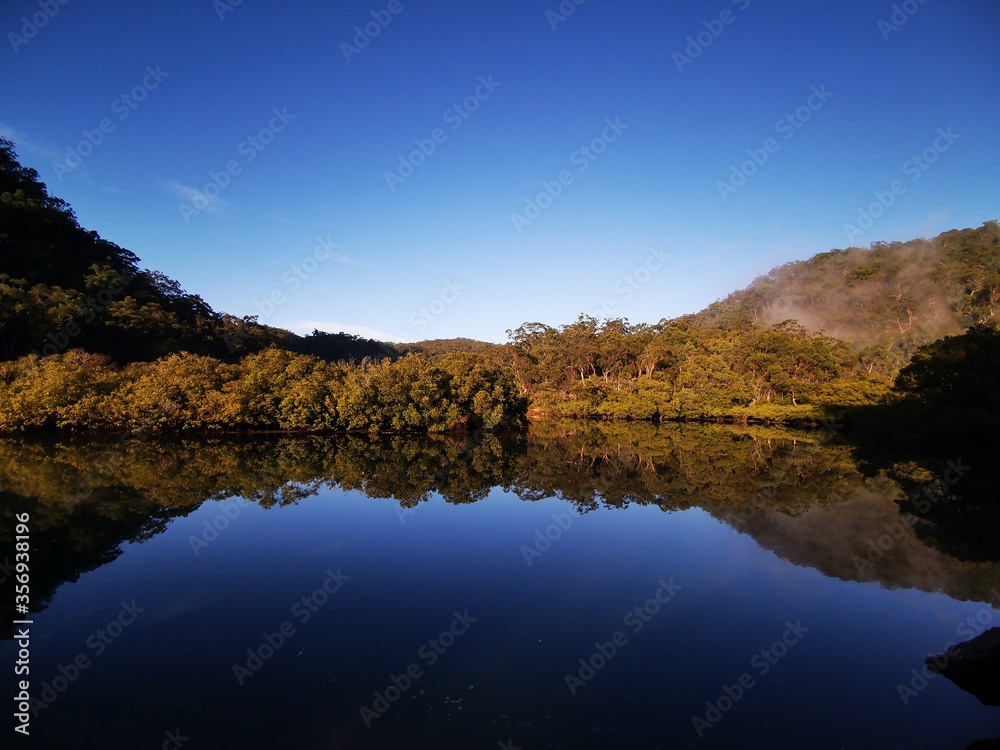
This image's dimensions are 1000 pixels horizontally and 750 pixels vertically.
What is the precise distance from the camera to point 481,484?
720 inches

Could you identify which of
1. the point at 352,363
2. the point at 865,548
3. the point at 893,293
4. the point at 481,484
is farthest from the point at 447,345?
the point at 865,548

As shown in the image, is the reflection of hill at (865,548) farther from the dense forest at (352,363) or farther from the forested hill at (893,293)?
the forested hill at (893,293)

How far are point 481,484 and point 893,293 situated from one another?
290ft

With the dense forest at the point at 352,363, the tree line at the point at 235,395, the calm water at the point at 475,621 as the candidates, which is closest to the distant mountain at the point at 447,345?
the dense forest at the point at 352,363

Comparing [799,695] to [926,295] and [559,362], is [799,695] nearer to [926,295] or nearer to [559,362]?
[559,362]

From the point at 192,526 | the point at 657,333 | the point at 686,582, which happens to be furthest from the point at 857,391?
the point at 192,526

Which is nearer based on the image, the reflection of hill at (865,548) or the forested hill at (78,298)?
the reflection of hill at (865,548)

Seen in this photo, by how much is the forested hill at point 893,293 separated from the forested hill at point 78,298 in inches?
2529

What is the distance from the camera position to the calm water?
5.42 m

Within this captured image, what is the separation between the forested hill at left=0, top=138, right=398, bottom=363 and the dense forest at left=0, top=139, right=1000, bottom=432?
0.14m

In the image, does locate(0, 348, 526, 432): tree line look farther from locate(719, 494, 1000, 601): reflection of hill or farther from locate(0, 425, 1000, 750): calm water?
locate(719, 494, 1000, 601): reflection of hill

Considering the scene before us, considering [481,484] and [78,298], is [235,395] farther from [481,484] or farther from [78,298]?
[78,298]

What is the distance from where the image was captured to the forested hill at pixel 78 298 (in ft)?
106

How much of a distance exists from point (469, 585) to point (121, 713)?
5.40 m
